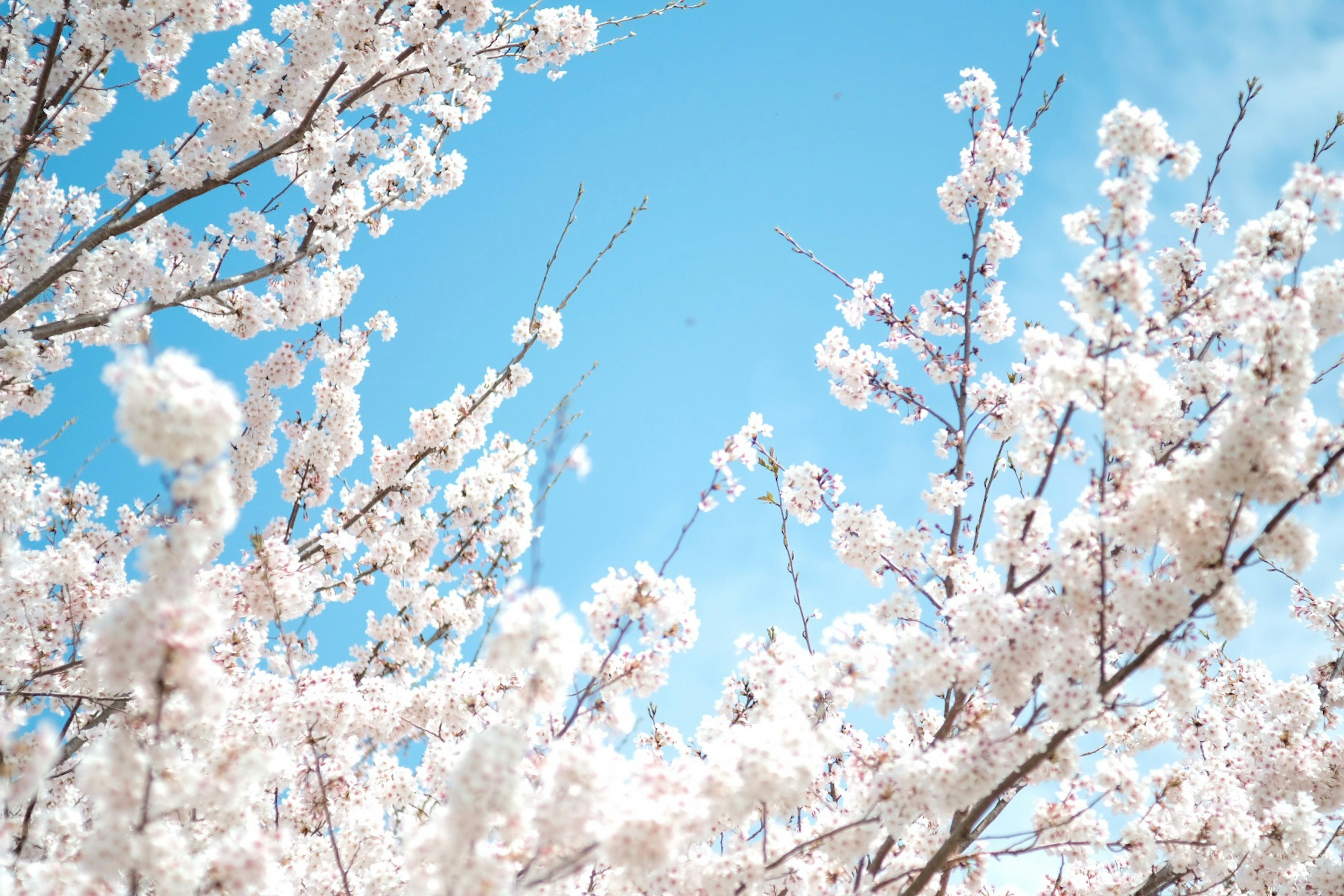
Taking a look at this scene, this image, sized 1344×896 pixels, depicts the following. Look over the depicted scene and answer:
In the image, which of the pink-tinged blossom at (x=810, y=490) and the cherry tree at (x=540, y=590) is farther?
the pink-tinged blossom at (x=810, y=490)

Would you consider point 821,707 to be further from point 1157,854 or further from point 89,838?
point 89,838

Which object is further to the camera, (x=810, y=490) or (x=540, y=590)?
(x=810, y=490)

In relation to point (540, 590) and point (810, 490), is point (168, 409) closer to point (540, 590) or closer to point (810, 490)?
point (540, 590)

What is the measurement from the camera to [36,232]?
6.64 metres

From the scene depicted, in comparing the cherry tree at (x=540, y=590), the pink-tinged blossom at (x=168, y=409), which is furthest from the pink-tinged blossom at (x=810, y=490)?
the pink-tinged blossom at (x=168, y=409)

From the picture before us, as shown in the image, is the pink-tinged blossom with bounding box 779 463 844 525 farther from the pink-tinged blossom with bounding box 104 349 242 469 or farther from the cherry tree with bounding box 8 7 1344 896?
the pink-tinged blossom with bounding box 104 349 242 469

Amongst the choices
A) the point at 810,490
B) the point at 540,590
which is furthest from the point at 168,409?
the point at 810,490

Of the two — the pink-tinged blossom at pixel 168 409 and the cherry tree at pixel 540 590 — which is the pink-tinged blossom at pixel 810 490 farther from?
the pink-tinged blossom at pixel 168 409

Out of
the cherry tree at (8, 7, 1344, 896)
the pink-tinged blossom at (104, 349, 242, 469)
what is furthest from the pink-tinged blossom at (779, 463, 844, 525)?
the pink-tinged blossom at (104, 349, 242, 469)

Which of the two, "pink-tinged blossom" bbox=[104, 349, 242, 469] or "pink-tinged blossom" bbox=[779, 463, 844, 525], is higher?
"pink-tinged blossom" bbox=[779, 463, 844, 525]

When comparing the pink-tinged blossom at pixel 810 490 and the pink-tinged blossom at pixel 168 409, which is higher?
the pink-tinged blossom at pixel 810 490

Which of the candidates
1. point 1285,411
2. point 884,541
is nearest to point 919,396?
point 884,541

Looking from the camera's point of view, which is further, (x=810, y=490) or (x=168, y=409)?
(x=810, y=490)

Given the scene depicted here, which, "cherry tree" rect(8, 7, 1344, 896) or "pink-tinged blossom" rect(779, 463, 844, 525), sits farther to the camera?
"pink-tinged blossom" rect(779, 463, 844, 525)
